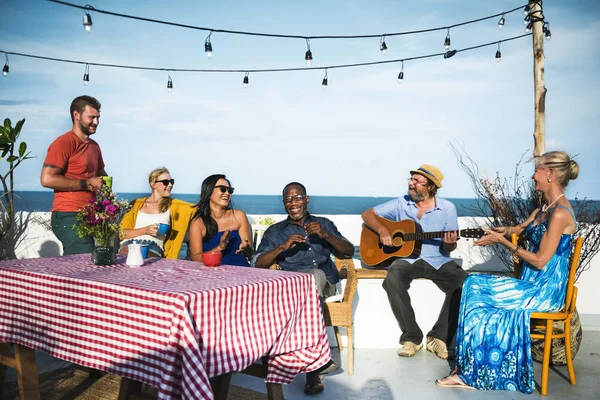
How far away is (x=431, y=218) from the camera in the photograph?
4.77 meters

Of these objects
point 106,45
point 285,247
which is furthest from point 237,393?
point 106,45

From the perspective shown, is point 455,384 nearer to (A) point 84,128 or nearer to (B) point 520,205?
(B) point 520,205

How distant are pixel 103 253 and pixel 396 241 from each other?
2698 mm

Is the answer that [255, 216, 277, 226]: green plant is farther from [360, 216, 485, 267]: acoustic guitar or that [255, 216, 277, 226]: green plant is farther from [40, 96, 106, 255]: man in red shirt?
[40, 96, 106, 255]: man in red shirt

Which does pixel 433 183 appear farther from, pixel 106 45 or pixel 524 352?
pixel 106 45

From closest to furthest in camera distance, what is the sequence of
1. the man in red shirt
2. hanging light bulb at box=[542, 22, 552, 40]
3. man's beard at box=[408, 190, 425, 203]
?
the man in red shirt → man's beard at box=[408, 190, 425, 203] → hanging light bulb at box=[542, 22, 552, 40]

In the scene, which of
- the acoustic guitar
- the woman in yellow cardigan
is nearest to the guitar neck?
the acoustic guitar

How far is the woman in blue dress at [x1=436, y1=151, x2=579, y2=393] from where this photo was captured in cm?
351

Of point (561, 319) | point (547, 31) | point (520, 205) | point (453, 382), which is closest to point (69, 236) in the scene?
point (453, 382)

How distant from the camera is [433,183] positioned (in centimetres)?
482

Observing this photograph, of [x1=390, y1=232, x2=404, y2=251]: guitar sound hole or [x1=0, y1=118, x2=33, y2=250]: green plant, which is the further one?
[x1=0, y1=118, x2=33, y2=250]: green plant

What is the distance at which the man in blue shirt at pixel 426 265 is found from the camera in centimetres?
443

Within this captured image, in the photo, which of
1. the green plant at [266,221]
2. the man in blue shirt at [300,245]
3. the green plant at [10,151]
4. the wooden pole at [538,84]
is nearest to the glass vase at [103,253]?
the man in blue shirt at [300,245]

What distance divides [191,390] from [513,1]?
20042 mm
